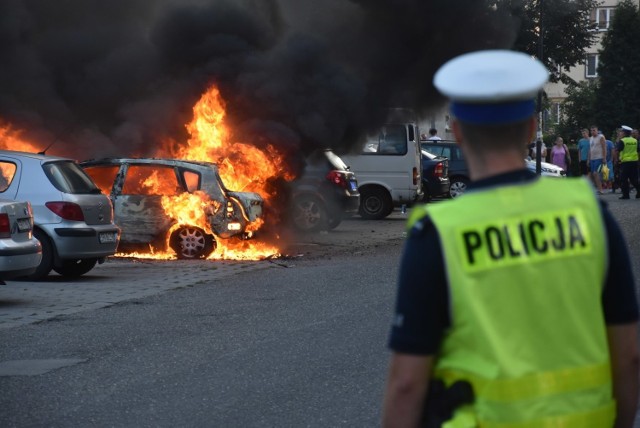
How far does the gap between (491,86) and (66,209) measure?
11897 mm

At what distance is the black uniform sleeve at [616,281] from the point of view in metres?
2.61

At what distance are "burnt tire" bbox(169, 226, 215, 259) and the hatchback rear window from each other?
2218mm

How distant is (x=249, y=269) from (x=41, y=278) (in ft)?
8.35

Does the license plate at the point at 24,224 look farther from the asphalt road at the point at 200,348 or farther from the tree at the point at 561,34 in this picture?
the tree at the point at 561,34

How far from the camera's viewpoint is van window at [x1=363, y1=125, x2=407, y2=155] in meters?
24.8

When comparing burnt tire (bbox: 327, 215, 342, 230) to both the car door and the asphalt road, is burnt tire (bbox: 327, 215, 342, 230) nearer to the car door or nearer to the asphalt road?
the car door

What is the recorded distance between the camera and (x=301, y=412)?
669 centimetres

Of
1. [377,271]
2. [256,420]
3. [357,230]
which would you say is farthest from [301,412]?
[357,230]

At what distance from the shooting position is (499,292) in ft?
7.95

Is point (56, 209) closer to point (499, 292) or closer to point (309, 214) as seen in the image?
point (309, 214)

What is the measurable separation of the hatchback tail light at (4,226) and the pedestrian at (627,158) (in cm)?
2062

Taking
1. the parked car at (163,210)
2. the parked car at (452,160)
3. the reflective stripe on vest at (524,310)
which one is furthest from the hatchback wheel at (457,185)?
the reflective stripe on vest at (524,310)

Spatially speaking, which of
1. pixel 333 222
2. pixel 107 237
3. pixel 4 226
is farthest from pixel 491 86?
pixel 333 222

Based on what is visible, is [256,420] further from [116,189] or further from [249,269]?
[116,189]
